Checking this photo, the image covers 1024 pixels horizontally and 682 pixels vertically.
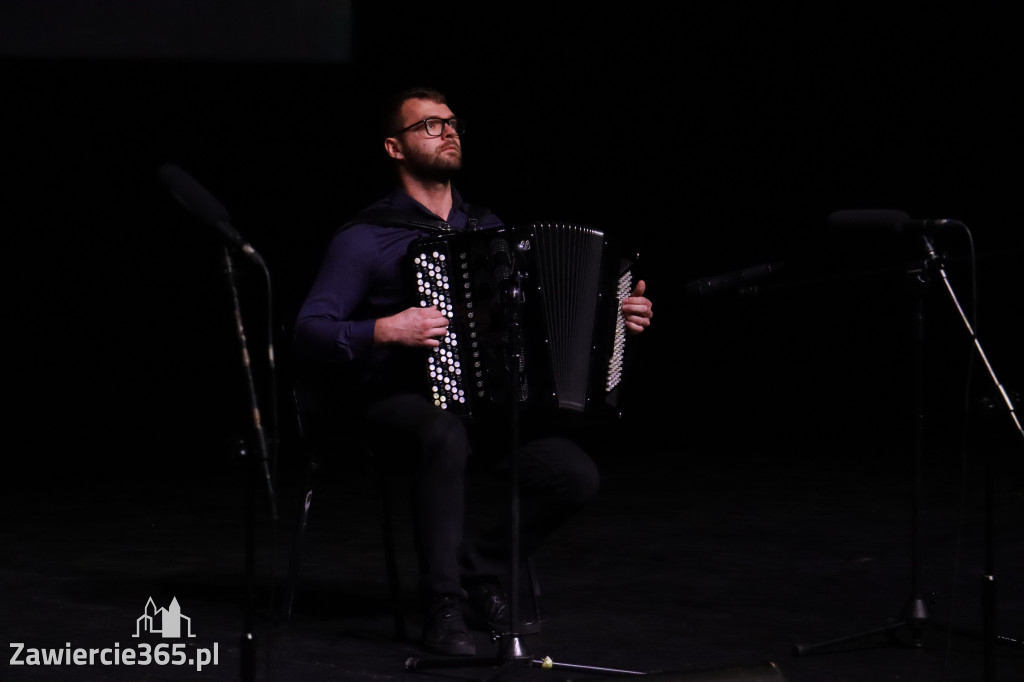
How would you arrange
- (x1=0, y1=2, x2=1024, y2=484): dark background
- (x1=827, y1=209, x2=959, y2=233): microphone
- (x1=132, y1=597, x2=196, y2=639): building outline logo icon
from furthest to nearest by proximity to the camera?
(x1=0, y1=2, x2=1024, y2=484): dark background, (x1=132, y1=597, x2=196, y2=639): building outline logo icon, (x1=827, y1=209, x2=959, y2=233): microphone

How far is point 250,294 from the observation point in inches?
290

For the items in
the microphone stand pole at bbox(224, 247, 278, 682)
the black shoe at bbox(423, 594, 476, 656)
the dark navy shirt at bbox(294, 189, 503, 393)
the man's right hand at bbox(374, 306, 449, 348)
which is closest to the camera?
the microphone stand pole at bbox(224, 247, 278, 682)

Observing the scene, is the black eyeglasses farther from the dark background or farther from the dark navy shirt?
the dark background

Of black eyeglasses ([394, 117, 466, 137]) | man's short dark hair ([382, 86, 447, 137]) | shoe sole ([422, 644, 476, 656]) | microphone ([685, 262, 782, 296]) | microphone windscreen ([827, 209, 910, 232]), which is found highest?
man's short dark hair ([382, 86, 447, 137])

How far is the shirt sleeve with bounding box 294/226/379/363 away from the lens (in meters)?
3.24

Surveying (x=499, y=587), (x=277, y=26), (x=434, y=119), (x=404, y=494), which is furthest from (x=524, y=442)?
(x=277, y=26)

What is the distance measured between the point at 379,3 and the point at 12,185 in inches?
81.1

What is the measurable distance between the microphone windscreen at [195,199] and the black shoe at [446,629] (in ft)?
4.03

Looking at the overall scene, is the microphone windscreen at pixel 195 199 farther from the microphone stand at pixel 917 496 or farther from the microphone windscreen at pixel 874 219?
the microphone stand at pixel 917 496

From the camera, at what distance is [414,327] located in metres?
3.06

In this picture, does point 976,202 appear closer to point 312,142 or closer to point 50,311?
point 312,142

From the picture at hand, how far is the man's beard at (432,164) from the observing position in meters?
3.47

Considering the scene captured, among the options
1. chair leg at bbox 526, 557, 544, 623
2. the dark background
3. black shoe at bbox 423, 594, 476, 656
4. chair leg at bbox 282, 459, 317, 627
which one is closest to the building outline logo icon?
chair leg at bbox 282, 459, 317, 627

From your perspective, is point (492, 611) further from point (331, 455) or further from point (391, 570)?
point (331, 455)
